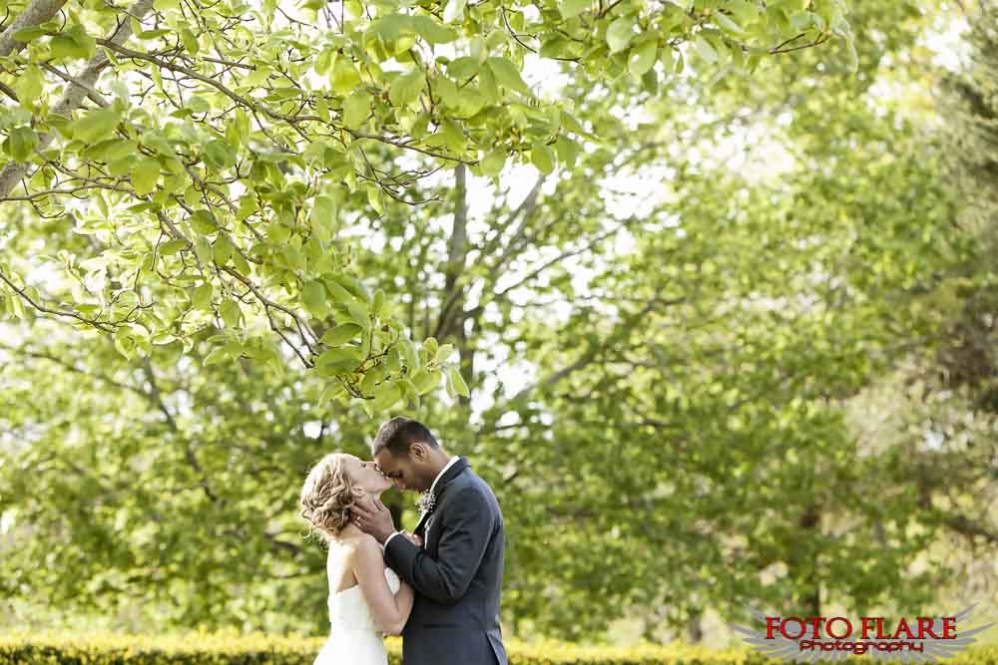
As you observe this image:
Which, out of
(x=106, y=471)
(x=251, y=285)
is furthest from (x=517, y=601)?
(x=251, y=285)

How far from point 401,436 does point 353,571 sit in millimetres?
539

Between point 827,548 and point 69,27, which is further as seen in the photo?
point 827,548

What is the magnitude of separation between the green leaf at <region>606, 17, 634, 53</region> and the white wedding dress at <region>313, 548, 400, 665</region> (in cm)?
278

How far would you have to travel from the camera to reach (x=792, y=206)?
11.3 metres

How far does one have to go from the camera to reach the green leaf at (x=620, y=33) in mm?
2387

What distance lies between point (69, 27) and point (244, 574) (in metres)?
7.11

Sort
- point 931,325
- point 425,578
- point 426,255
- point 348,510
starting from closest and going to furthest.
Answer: point 425,578 < point 348,510 < point 426,255 < point 931,325

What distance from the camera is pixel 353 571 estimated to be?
4336 mm

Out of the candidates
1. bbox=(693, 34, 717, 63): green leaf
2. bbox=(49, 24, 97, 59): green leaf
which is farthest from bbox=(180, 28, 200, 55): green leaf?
bbox=(693, 34, 717, 63): green leaf

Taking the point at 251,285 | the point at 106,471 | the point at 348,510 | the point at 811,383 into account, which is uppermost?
the point at 811,383

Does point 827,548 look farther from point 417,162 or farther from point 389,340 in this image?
point 389,340

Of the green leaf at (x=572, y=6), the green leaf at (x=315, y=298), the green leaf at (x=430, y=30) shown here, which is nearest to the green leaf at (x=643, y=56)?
the green leaf at (x=572, y=6)

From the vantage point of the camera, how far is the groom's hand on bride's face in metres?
4.28

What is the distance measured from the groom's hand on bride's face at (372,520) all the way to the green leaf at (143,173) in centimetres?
200
